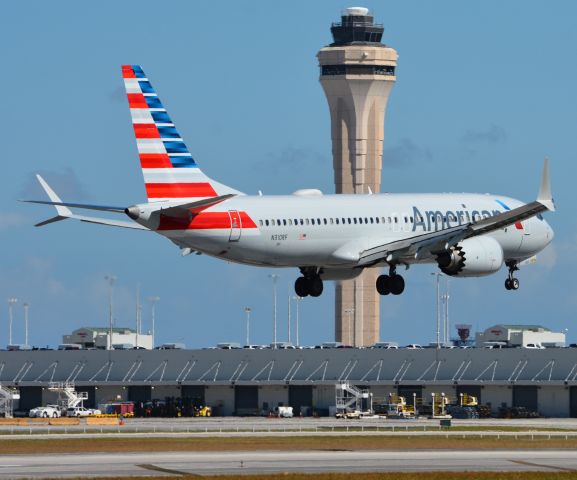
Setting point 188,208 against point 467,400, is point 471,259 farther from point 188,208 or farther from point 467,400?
point 467,400

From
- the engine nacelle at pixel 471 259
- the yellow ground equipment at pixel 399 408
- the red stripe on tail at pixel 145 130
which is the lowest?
the yellow ground equipment at pixel 399 408

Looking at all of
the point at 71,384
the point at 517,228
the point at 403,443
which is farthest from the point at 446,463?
the point at 71,384

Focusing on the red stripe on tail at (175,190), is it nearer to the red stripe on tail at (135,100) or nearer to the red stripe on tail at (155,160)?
the red stripe on tail at (155,160)

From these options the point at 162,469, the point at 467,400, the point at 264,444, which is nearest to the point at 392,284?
the point at 264,444

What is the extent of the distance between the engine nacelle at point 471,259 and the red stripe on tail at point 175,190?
15.7 m

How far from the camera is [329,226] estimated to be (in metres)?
102

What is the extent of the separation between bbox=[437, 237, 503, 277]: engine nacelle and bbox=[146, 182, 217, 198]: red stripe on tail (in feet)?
51.4

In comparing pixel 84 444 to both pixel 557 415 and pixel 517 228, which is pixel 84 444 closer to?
pixel 517 228

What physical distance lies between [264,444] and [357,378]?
87.3 metres

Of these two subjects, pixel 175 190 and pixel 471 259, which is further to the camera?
pixel 471 259

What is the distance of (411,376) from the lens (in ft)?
618

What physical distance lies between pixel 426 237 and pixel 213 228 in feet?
46.3

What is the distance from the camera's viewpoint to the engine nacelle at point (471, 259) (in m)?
104

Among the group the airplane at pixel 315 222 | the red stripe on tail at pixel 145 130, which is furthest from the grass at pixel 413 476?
the red stripe on tail at pixel 145 130
